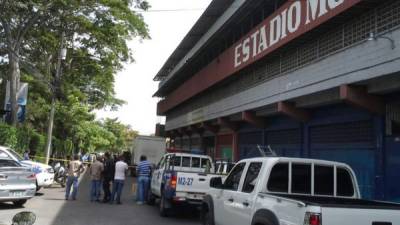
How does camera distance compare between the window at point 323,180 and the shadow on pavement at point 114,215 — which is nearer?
the window at point 323,180

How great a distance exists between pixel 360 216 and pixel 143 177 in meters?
13.1

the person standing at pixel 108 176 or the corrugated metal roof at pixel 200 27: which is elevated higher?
the corrugated metal roof at pixel 200 27

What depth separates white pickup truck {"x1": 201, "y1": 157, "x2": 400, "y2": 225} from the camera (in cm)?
625

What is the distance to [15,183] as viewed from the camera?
15234 millimetres

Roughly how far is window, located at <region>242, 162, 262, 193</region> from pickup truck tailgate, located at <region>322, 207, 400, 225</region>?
2.04 m

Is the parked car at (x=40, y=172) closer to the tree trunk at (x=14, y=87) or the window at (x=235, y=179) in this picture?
the tree trunk at (x=14, y=87)

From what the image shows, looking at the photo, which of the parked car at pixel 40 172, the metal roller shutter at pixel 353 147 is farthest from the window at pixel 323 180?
the parked car at pixel 40 172

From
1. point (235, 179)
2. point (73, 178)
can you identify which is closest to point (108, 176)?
point (73, 178)

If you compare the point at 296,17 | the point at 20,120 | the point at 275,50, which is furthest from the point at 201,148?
the point at 296,17

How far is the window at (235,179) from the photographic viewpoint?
8.80 m

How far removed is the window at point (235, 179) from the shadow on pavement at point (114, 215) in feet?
16.1

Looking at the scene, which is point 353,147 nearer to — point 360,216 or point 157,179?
point 157,179

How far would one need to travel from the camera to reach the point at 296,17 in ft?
53.4

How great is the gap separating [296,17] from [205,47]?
1427cm
